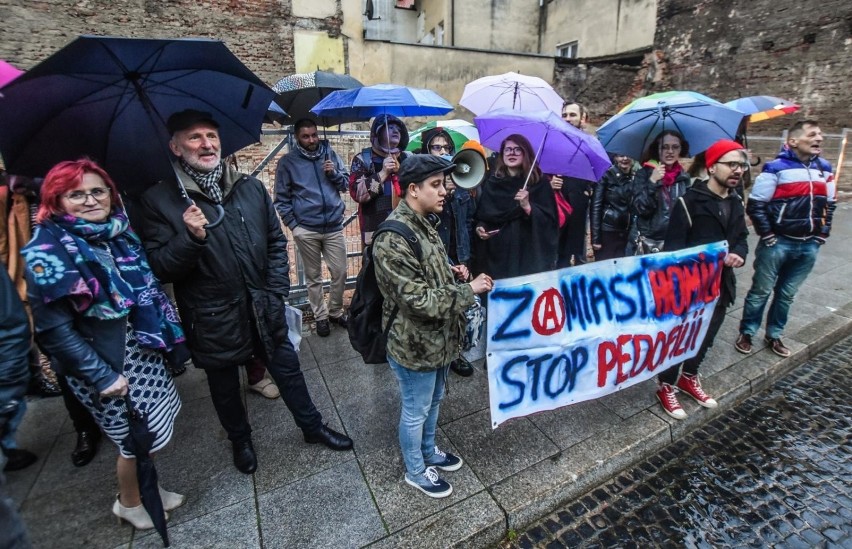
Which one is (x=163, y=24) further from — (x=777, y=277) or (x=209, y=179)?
(x=777, y=277)

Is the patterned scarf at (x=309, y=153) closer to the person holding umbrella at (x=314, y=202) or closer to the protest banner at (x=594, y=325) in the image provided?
the person holding umbrella at (x=314, y=202)

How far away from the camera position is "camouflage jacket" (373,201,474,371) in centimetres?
201

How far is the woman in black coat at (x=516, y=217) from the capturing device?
334 centimetres

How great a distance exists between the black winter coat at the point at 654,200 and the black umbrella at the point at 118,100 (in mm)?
3488

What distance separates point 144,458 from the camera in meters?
2.08

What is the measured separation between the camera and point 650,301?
318cm

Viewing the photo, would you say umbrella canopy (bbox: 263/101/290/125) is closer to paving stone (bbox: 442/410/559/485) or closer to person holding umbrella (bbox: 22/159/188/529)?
person holding umbrella (bbox: 22/159/188/529)

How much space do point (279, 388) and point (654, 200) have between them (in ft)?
12.2

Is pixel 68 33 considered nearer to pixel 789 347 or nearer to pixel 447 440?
pixel 447 440

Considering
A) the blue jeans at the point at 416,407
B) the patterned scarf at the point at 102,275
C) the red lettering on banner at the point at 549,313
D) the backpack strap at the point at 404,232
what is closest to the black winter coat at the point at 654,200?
the red lettering on banner at the point at 549,313

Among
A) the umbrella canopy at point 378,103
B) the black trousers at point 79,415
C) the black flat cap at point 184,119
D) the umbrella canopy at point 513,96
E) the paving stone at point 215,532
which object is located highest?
the umbrella canopy at point 513,96

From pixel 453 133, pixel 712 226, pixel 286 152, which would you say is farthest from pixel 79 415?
pixel 712 226

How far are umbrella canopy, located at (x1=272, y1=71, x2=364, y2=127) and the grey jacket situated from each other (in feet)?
2.25


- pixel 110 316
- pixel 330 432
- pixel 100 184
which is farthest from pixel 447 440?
pixel 100 184
